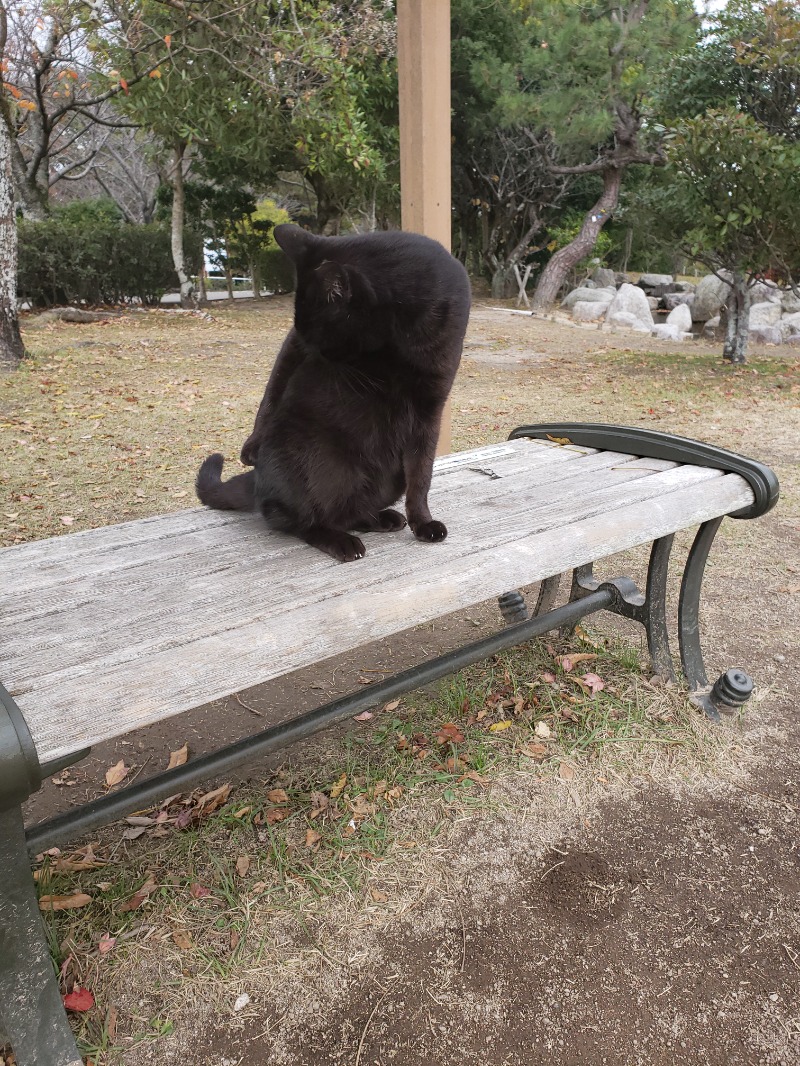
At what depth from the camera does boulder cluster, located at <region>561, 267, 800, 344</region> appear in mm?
10312

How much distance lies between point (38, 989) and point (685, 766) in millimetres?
1544

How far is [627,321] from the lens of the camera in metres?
11.3

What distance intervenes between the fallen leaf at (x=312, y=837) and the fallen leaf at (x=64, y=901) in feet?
1.52

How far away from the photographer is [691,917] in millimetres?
1465

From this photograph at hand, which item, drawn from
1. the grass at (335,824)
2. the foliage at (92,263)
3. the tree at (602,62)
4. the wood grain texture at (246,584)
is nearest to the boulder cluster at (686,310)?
the tree at (602,62)

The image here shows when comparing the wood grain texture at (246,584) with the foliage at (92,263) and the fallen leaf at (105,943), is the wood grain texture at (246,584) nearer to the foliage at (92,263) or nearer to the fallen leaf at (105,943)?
the fallen leaf at (105,943)

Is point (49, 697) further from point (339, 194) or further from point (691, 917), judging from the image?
point (339, 194)

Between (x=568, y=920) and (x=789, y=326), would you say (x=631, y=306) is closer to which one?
(x=789, y=326)

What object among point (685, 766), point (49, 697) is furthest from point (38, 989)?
point (685, 766)

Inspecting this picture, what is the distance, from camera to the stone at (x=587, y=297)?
12711 mm

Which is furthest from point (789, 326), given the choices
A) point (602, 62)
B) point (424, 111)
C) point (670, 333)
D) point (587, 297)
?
point (424, 111)

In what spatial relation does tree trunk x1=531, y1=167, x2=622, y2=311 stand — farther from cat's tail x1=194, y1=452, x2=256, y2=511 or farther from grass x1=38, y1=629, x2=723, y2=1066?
cat's tail x1=194, y1=452, x2=256, y2=511

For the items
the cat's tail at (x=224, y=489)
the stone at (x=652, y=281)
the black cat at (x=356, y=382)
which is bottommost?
the stone at (x=652, y=281)

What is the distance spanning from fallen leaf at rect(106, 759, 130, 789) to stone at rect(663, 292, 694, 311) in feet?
43.1
